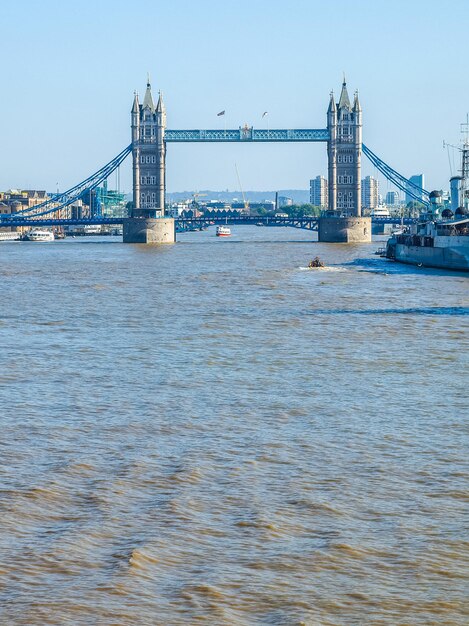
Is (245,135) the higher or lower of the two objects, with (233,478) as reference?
higher

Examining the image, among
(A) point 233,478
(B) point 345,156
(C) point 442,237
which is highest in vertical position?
(B) point 345,156

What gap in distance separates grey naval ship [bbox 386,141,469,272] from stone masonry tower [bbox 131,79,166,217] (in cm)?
7445

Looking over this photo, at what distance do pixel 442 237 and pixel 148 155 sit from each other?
100961 mm

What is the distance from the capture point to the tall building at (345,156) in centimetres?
18125

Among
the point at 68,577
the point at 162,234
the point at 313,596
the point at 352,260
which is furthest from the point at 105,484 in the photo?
the point at 162,234

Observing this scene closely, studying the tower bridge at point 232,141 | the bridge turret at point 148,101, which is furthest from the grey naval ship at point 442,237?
the bridge turret at point 148,101

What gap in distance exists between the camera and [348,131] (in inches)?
7308

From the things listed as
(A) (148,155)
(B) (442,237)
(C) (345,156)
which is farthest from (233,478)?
(C) (345,156)

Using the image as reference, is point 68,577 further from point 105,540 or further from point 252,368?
point 252,368

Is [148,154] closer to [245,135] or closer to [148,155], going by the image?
[148,155]

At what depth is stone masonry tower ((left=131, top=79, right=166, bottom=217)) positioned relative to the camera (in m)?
179

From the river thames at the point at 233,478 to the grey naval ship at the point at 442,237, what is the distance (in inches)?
1704

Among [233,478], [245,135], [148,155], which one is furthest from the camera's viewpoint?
[148,155]

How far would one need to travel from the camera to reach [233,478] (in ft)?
60.1
